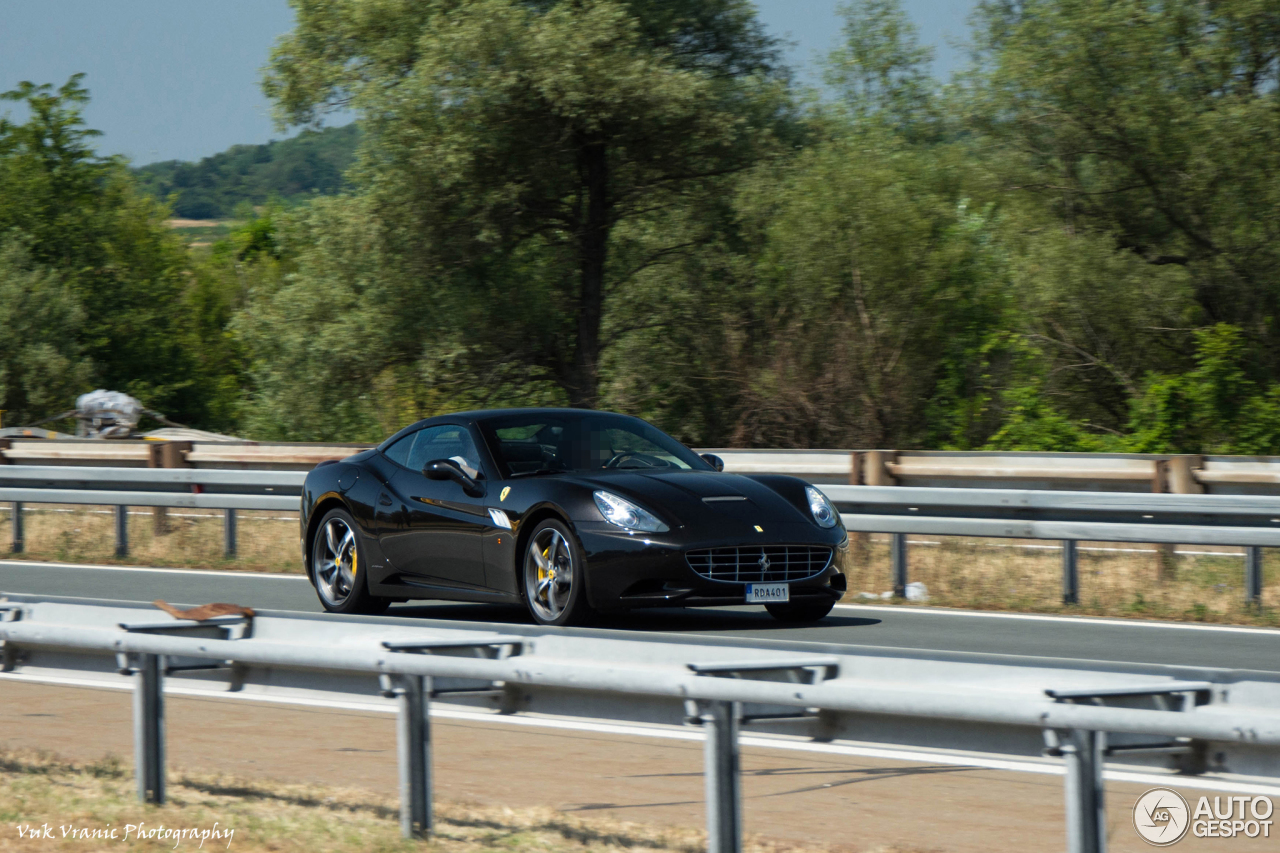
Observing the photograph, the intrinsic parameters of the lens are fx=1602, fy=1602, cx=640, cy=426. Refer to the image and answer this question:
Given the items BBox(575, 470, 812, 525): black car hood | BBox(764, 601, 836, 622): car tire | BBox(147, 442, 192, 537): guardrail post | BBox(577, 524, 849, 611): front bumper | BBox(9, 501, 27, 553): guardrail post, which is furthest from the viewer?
BBox(147, 442, 192, 537): guardrail post

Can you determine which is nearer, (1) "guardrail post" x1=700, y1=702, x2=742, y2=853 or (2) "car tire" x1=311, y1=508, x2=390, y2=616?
(1) "guardrail post" x1=700, y1=702, x2=742, y2=853

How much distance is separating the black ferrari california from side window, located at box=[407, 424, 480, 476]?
0.01m

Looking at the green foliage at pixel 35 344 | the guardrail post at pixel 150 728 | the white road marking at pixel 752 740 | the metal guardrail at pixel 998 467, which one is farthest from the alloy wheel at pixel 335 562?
the green foliage at pixel 35 344

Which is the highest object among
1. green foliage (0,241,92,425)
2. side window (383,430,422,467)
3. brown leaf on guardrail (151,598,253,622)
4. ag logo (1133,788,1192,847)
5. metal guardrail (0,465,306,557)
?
green foliage (0,241,92,425)

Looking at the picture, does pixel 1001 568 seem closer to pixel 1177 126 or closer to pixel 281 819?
pixel 281 819

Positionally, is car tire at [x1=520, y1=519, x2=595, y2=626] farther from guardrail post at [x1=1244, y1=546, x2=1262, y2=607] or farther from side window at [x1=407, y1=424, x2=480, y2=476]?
guardrail post at [x1=1244, y1=546, x2=1262, y2=607]

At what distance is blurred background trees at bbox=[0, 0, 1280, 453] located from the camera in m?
23.2

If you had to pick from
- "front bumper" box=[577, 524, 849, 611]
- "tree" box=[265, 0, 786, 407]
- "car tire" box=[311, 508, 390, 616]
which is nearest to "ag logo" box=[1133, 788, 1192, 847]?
"front bumper" box=[577, 524, 849, 611]

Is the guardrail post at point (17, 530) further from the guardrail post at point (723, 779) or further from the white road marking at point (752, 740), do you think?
the guardrail post at point (723, 779)

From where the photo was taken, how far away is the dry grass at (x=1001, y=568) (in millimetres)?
11109

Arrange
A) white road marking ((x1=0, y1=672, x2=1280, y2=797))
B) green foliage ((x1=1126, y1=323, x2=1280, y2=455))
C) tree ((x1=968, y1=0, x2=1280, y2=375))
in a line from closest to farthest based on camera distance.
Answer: white road marking ((x1=0, y1=672, x2=1280, y2=797)), green foliage ((x1=1126, y1=323, x2=1280, y2=455)), tree ((x1=968, y1=0, x2=1280, y2=375))

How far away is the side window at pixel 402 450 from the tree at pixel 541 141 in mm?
15182

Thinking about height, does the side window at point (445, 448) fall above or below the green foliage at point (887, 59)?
below

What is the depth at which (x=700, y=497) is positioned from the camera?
369 inches
